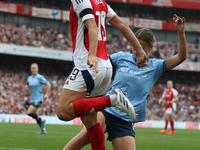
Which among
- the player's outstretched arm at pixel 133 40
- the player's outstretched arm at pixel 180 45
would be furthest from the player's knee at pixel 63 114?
the player's outstretched arm at pixel 180 45

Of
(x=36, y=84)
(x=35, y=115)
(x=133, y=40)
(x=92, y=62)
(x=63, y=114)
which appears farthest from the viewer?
(x=36, y=84)

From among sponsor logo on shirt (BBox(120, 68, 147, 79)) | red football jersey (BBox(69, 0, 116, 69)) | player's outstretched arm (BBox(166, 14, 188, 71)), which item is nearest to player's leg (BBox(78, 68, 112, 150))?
red football jersey (BBox(69, 0, 116, 69))

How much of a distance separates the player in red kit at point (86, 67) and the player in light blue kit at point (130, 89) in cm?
58

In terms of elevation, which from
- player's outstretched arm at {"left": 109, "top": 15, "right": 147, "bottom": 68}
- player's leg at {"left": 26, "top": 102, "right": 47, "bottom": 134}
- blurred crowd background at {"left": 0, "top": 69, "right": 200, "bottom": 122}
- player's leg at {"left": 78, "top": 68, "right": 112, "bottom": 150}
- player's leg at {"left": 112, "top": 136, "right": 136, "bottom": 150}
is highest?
player's outstretched arm at {"left": 109, "top": 15, "right": 147, "bottom": 68}

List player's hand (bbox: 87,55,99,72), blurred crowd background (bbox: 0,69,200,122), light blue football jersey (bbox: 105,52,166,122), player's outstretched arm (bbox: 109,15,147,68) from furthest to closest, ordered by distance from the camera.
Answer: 1. blurred crowd background (bbox: 0,69,200,122)
2. light blue football jersey (bbox: 105,52,166,122)
3. player's outstretched arm (bbox: 109,15,147,68)
4. player's hand (bbox: 87,55,99,72)

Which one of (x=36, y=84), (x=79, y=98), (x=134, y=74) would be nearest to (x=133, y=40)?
(x=134, y=74)

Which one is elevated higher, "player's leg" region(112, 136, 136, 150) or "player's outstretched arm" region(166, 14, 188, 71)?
"player's outstretched arm" region(166, 14, 188, 71)

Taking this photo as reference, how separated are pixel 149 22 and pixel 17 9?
46.0ft

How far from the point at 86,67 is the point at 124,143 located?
1146 mm

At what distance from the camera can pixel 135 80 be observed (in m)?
3.96

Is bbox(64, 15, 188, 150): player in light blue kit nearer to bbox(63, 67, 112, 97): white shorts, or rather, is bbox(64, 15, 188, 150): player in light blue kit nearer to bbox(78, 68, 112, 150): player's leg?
bbox(78, 68, 112, 150): player's leg

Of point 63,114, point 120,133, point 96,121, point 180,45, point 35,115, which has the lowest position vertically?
point 35,115

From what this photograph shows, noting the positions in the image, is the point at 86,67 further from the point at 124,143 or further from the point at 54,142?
the point at 54,142

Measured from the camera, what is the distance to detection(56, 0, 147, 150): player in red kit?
308 centimetres
